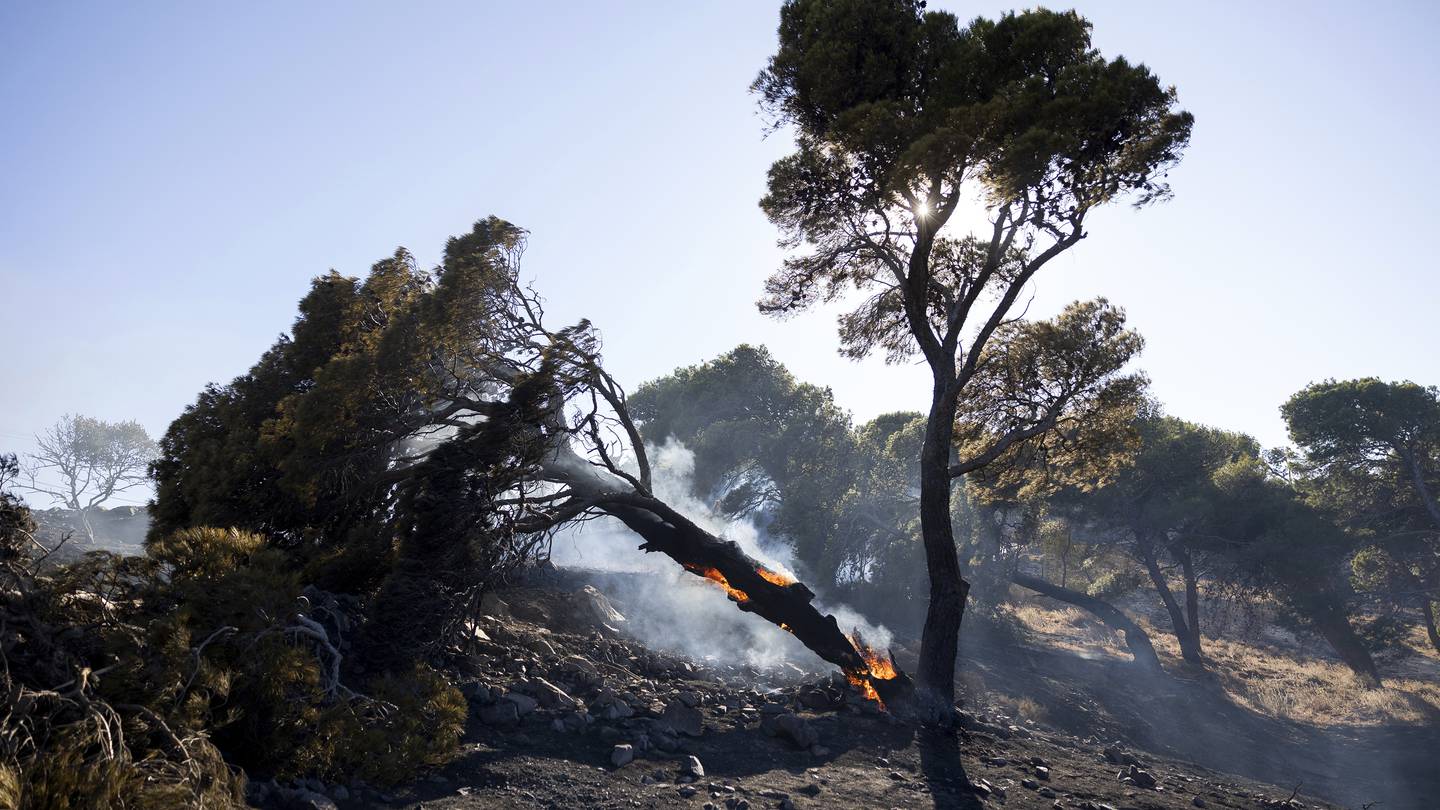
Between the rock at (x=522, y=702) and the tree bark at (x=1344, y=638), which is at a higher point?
the tree bark at (x=1344, y=638)

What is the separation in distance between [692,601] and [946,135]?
17.9m

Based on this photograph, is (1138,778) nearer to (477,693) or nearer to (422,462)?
(477,693)

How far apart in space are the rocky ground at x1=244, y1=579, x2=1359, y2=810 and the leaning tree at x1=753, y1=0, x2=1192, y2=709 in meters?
1.83

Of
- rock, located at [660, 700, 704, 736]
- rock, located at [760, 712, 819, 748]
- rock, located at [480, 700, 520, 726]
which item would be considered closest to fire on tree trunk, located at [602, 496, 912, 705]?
rock, located at [760, 712, 819, 748]

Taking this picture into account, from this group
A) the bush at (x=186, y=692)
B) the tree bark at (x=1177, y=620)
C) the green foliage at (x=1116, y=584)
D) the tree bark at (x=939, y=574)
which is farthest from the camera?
the green foliage at (x=1116, y=584)

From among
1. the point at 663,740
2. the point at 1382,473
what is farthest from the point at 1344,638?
the point at 663,740

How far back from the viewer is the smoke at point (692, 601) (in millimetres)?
20922

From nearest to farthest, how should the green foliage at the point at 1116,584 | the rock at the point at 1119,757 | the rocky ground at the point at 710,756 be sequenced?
1. the rocky ground at the point at 710,756
2. the rock at the point at 1119,757
3. the green foliage at the point at 1116,584

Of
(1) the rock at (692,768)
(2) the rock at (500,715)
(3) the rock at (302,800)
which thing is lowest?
(3) the rock at (302,800)

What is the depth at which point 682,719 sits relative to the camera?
10133mm

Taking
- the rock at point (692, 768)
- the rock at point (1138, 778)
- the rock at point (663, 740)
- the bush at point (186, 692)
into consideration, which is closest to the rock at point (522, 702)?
the bush at point (186, 692)

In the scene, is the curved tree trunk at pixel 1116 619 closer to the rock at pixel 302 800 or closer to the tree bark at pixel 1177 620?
the tree bark at pixel 1177 620

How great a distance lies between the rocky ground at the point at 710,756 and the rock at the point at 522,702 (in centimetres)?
2

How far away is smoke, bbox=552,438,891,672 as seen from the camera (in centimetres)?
2092
